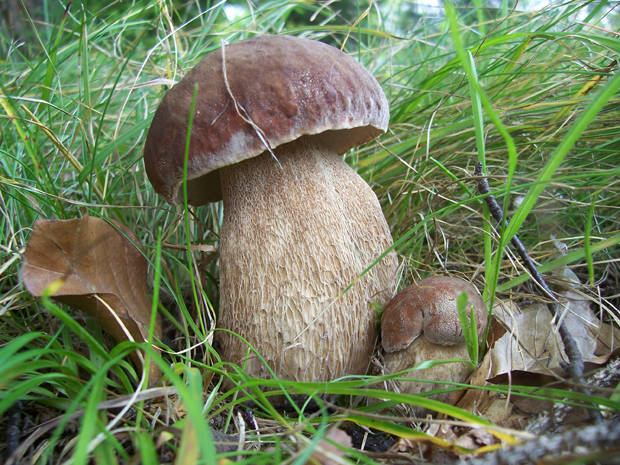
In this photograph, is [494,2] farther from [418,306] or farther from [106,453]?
[106,453]

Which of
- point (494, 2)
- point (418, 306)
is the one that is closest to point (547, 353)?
point (418, 306)

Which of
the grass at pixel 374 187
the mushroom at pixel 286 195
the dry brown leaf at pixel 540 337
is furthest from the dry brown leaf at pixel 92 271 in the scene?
the dry brown leaf at pixel 540 337

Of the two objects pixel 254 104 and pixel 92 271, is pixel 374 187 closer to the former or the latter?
pixel 254 104

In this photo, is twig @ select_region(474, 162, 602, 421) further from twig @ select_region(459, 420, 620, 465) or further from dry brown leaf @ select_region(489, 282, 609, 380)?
twig @ select_region(459, 420, 620, 465)

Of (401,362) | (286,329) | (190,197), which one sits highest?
(190,197)

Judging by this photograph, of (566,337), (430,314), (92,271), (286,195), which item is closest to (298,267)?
(286,195)

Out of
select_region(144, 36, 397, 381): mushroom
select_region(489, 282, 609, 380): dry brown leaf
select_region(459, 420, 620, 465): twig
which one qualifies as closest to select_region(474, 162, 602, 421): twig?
select_region(489, 282, 609, 380): dry brown leaf

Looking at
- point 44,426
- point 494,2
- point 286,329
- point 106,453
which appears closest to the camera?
point 106,453
